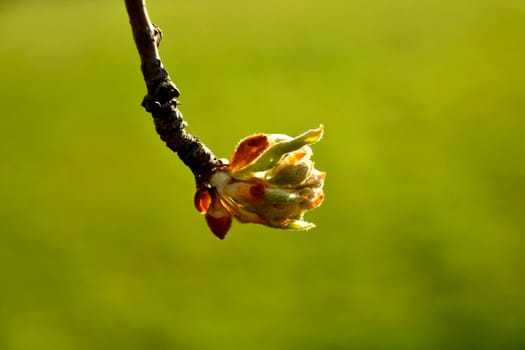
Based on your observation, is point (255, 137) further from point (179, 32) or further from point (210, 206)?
point (179, 32)

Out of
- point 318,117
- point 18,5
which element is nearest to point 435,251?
point 318,117

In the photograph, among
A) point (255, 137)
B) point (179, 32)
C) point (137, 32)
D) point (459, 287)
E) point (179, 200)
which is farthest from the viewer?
point (179, 32)

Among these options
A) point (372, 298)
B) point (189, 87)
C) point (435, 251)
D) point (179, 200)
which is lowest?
point (372, 298)

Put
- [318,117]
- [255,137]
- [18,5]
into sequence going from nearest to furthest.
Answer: [255,137] < [318,117] < [18,5]
